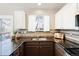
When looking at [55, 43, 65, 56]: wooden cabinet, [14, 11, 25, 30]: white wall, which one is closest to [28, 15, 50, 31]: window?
[14, 11, 25, 30]: white wall

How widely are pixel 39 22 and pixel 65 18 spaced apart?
18.3 inches

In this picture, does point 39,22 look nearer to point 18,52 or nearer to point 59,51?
point 59,51

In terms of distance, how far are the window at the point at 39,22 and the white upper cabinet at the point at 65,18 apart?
0.15 m

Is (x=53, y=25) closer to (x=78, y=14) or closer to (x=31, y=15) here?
(x=31, y=15)

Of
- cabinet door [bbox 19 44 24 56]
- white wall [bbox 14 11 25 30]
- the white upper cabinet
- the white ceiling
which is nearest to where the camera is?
the white ceiling

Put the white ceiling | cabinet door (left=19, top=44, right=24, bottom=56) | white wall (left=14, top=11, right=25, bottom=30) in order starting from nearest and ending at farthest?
the white ceiling
white wall (left=14, top=11, right=25, bottom=30)
cabinet door (left=19, top=44, right=24, bottom=56)

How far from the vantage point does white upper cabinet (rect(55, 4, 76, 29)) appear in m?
1.85

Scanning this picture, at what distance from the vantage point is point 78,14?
2127 mm

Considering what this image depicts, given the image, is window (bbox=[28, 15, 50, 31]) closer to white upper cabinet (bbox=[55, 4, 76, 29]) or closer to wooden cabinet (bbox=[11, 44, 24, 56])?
white upper cabinet (bbox=[55, 4, 76, 29])

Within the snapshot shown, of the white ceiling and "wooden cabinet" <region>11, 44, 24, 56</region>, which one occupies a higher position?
the white ceiling

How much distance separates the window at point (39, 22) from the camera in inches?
69.1

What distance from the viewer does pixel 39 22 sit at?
5.82 feet

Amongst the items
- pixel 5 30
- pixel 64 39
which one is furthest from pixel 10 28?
pixel 64 39

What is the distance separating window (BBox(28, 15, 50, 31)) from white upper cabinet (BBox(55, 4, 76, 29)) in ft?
0.50
